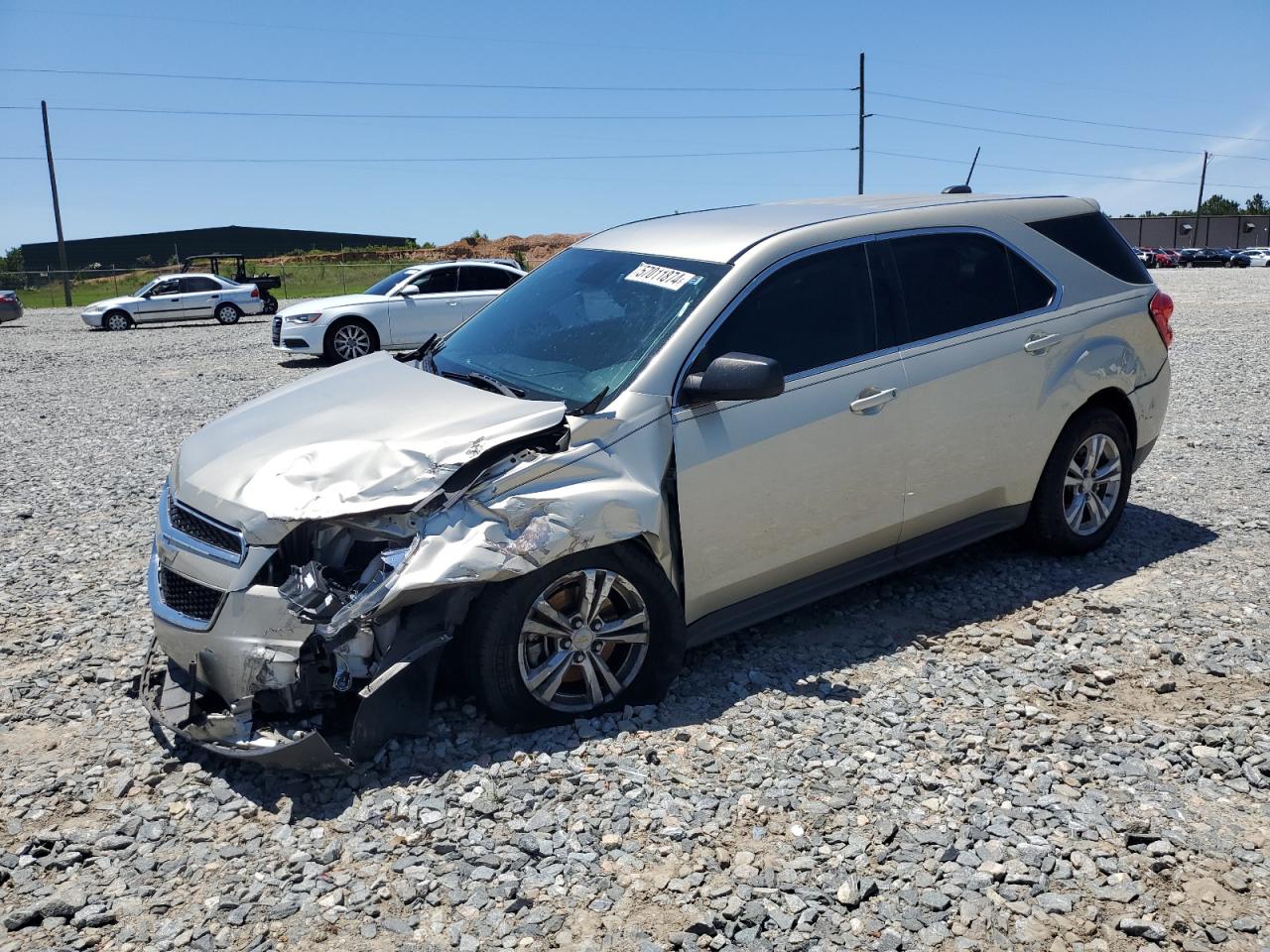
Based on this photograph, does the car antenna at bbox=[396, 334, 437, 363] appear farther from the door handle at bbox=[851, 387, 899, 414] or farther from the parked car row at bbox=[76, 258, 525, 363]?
the parked car row at bbox=[76, 258, 525, 363]

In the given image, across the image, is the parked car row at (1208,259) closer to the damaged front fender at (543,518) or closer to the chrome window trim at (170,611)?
the damaged front fender at (543,518)

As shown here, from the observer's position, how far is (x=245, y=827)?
3.60 m

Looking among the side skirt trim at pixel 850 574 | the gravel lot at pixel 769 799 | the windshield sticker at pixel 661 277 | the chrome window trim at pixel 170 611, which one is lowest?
the gravel lot at pixel 769 799

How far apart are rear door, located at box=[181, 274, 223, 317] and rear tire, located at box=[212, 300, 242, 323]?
162 millimetres

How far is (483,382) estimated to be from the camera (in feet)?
14.9

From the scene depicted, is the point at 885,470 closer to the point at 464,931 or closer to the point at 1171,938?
the point at 1171,938

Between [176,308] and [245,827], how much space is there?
92.5 ft

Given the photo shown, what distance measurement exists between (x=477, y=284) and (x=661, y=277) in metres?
13.8

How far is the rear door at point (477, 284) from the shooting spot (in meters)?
17.7

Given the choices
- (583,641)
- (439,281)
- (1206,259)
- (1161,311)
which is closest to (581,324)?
(583,641)

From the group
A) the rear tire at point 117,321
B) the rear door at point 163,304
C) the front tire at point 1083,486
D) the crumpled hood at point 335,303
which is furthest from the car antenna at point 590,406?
the rear door at point 163,304

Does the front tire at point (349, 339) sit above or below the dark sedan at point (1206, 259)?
above

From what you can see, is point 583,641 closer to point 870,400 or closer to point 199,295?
point 870,400

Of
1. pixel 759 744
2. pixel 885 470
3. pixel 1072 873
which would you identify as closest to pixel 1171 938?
pixel 1072 873
